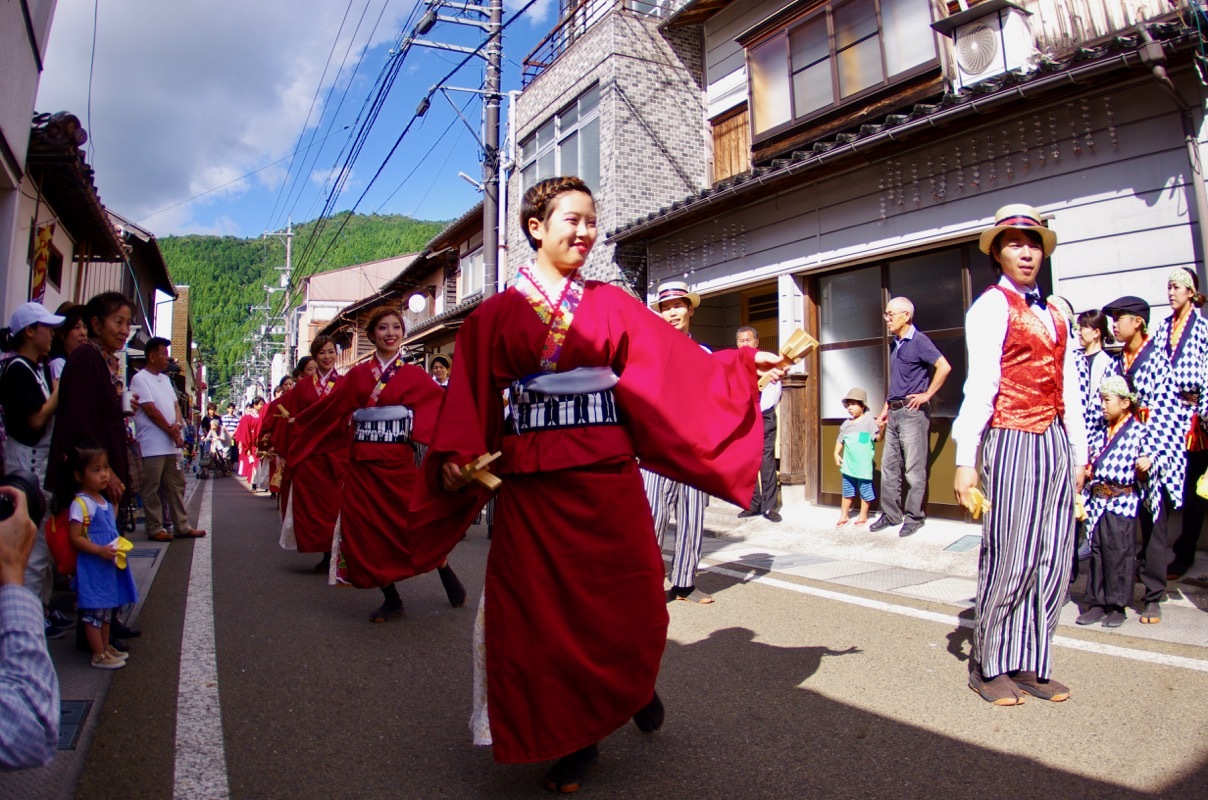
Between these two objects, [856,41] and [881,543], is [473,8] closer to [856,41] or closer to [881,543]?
[856,41]

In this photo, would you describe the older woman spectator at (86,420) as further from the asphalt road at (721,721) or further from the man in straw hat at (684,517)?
the man in straw hat at (684,517)

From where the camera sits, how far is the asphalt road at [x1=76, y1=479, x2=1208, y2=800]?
8.92 feet

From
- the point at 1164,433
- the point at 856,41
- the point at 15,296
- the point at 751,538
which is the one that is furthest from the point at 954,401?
the point at 15,296

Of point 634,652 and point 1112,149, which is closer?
point 634,652

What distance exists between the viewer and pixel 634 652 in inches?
109

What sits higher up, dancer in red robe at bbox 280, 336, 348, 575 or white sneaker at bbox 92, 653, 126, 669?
dancer in red robe at bbox 280, 336, 348, 575

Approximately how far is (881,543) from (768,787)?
539 cm

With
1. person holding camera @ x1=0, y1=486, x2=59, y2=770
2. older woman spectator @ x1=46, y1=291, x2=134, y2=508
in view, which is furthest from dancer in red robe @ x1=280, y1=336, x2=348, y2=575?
person holding camera @ x1=0, y1=486, x2=59, y2=770

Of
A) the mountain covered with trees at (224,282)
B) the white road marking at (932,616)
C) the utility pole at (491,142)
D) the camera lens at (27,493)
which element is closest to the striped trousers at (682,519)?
the white road marking at (932,616)

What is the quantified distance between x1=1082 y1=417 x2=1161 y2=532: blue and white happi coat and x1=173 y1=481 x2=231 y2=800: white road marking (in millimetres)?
4563

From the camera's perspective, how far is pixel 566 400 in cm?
291

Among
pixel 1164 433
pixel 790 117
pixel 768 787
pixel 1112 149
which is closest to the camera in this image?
pixel 768 787

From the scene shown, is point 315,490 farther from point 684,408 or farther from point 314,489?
point 684,408

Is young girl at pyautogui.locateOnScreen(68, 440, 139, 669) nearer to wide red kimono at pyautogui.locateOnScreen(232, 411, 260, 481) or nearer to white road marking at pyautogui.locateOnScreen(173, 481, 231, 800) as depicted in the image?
white road marking at pyautogui.locateOnScreen(173, 481, 231, 800)
